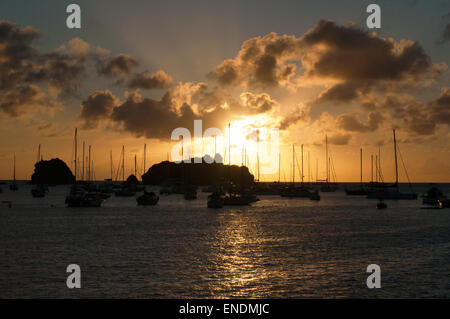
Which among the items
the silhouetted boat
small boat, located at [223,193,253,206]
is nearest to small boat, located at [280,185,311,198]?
the silhouetted boat

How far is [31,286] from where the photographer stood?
2941 cm

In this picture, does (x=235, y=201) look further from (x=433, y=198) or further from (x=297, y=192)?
(x=433, y=198)

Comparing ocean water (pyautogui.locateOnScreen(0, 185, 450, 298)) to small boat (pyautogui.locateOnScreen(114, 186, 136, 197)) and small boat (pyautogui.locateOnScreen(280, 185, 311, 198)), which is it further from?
small boat (pyautogui.locateOnScreen(114, 186, 136, 197))

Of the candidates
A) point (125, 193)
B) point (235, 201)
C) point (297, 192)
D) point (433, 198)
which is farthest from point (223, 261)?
point (125, 193)

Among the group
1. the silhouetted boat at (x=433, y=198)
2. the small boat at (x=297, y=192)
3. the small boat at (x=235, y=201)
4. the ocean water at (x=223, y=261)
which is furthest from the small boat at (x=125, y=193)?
the ocean water at (x=223, y=261)

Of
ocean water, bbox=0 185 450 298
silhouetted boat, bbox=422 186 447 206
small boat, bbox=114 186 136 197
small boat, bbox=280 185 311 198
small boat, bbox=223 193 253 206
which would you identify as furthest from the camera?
small boat, bbox=114 186 136 197

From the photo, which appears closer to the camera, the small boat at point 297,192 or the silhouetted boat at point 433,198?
the silhouetted boat at point 433,198

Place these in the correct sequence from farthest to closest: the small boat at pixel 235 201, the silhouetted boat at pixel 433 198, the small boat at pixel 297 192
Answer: the small boat at pixel 297 192, the silhouetted boat at pixel 433 198, the small boat at pixel 235 201

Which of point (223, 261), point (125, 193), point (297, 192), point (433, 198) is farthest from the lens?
point (297, 192)

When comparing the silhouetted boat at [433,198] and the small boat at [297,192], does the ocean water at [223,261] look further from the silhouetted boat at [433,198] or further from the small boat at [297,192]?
the small boat at [297,192]

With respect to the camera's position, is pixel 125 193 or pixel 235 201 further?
pixel 125 193

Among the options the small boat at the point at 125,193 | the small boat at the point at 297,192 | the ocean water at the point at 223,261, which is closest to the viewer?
the ocean water at the point at 223,261

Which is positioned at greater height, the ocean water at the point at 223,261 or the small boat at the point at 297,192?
the small boat at the point at 297,192

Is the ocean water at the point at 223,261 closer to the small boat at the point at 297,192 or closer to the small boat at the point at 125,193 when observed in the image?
the small boat at the point at 297,192
